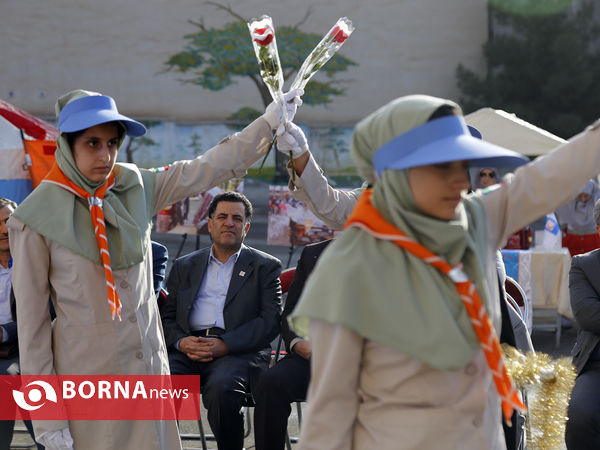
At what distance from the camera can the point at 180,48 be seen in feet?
88.4

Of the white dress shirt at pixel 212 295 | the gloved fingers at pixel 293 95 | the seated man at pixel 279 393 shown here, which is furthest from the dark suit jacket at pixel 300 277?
the gloved fingers at pixel 293 95

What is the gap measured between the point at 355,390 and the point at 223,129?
81.6 feet

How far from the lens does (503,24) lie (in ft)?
78.7

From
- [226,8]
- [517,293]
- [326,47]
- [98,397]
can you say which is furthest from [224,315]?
[226,8]

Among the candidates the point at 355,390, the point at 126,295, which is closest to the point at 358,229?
the point at 355,390

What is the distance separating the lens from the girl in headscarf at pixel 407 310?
198cm

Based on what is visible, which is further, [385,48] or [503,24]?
[385,48]

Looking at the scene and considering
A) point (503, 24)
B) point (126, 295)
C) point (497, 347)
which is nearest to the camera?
point (497, 347)

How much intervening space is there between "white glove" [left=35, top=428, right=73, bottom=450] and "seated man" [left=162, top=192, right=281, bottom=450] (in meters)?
1.30

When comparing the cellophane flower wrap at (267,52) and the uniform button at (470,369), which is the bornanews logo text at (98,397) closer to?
the cellophane flower wrap at (267,52)

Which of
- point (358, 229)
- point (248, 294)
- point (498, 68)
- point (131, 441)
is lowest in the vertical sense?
point (131, 441)

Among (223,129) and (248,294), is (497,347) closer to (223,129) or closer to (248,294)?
(248,294)

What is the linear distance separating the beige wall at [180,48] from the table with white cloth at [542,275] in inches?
745

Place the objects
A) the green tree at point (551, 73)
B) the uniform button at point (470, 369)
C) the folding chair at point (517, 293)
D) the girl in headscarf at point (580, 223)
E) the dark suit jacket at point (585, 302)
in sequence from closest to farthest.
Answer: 1. the uniform button at point (470, 369)
2. the dark suit jacket at point (585, 302)
3. the folding chair at point (517, 293)
4. the girl in headscarf at point (580, 223)
5. the green tree at point (551, 73)
